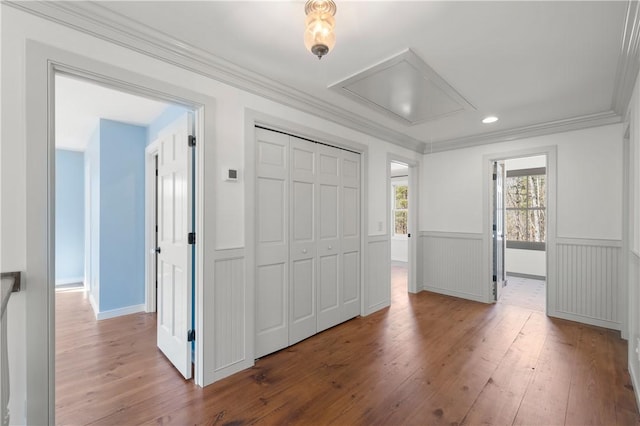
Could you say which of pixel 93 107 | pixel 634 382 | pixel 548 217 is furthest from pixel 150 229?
pixel 548 217

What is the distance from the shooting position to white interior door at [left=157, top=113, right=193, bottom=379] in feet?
7.41

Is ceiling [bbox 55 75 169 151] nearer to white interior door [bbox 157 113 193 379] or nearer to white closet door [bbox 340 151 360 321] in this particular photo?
white interior door [bbox 157 113 193 379]

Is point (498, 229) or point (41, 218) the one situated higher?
point (41, 218)

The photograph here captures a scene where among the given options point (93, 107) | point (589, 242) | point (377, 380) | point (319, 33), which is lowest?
point (377, 380)

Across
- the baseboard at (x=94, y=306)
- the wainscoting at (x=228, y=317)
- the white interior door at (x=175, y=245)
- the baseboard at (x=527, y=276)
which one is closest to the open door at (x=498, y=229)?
the baseboard at (x=527, y=276)

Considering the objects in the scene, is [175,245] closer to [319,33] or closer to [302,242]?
[302,242]

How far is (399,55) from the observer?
212cm

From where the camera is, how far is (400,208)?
7.67 m

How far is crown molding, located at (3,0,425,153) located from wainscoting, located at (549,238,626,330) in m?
3.41

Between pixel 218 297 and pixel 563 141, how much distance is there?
4.41 meters

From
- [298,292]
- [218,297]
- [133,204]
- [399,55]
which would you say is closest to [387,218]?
[298,292]

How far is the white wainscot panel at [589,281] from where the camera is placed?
3.25 m

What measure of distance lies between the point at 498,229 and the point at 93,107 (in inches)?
227

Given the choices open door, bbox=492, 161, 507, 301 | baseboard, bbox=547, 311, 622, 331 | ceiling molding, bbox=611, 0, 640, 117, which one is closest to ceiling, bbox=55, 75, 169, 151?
ceiling molding, bbox=611, 0, 640, 117
